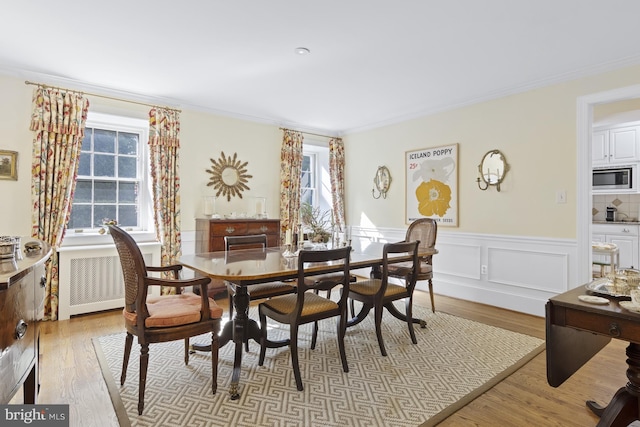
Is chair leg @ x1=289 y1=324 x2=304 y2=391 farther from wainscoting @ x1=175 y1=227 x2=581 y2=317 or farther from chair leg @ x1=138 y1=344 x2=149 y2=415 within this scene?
wainscoting @ x1=175 y1=227 x2=581 y2=317

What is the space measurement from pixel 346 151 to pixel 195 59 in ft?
11.1

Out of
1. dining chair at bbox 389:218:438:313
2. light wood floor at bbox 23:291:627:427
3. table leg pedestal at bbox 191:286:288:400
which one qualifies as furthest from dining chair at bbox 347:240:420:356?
light wood floor at bbox 23:291:627:427

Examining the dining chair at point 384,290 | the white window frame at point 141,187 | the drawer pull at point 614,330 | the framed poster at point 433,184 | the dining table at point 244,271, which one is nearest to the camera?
the drawer pull at point 614,330

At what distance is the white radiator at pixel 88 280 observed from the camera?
12.0ft

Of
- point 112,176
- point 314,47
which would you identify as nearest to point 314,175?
point 112,176

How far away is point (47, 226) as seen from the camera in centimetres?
357

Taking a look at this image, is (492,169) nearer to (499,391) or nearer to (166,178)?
(499,391)

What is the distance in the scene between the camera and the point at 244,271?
2.29m

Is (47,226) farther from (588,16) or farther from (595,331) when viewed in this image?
(588,16)

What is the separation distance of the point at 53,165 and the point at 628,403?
4897 mm

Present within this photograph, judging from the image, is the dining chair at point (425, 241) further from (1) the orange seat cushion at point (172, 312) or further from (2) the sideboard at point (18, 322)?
(2) the sideboard at point (18, 322)

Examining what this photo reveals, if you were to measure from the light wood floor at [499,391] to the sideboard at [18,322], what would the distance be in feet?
1.71

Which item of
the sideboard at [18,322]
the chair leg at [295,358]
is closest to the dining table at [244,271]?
the chair leg at [295,358]

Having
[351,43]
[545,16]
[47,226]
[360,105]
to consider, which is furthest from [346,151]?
[47,226]
